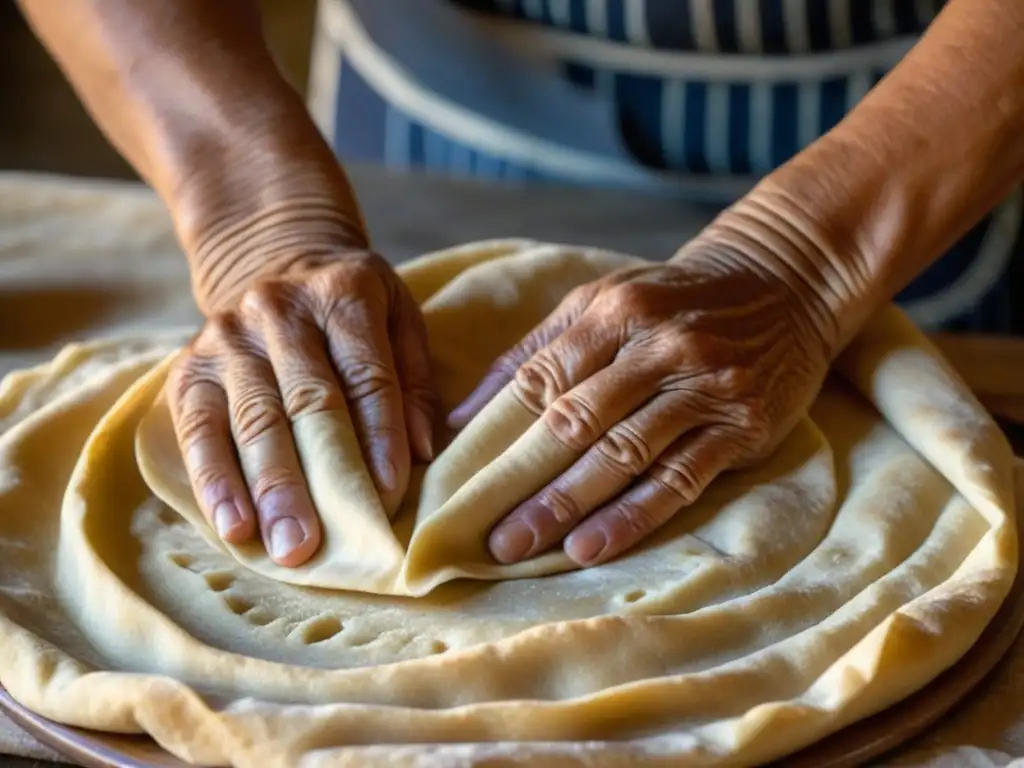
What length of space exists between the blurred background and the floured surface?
9.11ft

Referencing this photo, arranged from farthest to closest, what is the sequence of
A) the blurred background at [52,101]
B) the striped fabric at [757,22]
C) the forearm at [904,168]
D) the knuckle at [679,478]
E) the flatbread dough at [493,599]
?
the blurred background at [52,101], the striped fabric at [757,22], the forearm at [904,168], the knuckle at [679,478], the flatbread dough at [493,599]

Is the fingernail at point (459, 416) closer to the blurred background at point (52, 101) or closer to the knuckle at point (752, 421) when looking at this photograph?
the knuckle at point (752, 421)

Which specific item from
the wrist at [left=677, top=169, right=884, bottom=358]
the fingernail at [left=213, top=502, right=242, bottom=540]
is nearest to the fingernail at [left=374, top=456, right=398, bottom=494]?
the fingernail at [left=213, top=502, right=242, bottom=540]

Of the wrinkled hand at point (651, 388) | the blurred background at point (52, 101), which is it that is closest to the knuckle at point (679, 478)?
the wrinkled hand at point (651, 388)

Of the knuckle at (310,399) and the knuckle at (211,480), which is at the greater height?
the knuckle at (310,399)

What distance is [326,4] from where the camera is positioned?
→ 65.5 inches

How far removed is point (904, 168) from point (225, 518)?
2.21 feet

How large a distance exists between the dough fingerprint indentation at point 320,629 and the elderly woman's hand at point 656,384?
0.13 metres

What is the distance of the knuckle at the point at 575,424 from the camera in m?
0.90

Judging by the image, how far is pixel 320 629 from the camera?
821 mm

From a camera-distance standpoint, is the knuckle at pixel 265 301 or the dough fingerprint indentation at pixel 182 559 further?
the knuckle at pixel 265 301

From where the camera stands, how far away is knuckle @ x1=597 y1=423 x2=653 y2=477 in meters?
0.90

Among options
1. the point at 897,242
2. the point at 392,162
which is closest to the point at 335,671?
the point at 897,242

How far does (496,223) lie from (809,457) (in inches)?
29.8
